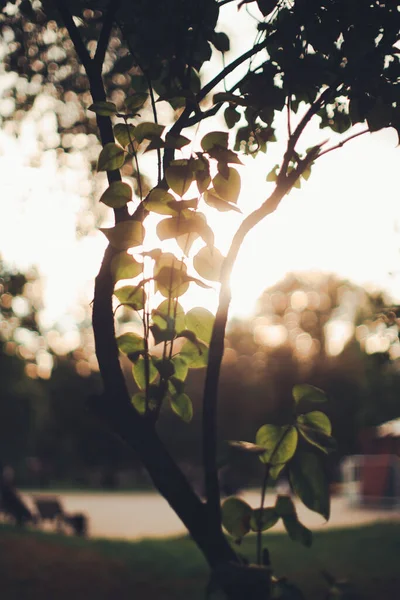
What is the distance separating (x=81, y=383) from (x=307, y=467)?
4931 cm

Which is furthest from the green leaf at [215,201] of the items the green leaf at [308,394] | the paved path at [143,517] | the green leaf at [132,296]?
the paved path at [143,517]

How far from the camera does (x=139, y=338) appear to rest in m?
2.07

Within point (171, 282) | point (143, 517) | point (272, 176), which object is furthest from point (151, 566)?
point (143, 517)

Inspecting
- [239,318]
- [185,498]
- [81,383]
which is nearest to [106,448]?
[81,383]

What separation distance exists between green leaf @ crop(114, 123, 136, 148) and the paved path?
15.0 metres

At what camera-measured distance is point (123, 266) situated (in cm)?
193

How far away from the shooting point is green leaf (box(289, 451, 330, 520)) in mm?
1841

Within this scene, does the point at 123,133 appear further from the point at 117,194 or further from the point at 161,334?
the point at 161,334

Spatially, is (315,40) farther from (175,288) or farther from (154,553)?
(154,553)

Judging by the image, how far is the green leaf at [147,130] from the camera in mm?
1892

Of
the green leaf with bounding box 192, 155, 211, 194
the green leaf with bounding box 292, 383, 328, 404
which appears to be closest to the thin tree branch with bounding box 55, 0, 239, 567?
the green leaf with bounding box 192, 155, 211, 194

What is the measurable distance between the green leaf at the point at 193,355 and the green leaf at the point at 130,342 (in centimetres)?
14

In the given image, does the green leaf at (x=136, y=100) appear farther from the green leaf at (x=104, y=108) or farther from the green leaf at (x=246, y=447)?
the green leaf at (x=246, y=447)

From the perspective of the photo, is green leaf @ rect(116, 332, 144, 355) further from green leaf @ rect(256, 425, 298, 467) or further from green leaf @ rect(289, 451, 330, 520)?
green leaf @ rect(289, 451, 330, 520)
